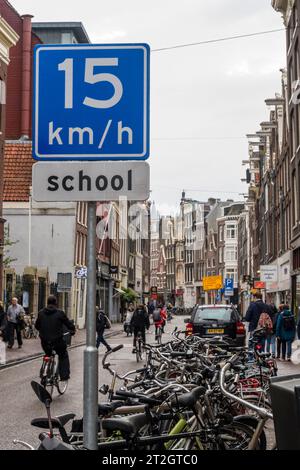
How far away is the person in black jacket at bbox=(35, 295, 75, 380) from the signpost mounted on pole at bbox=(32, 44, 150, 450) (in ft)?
33.9

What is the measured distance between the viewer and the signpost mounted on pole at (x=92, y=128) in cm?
427

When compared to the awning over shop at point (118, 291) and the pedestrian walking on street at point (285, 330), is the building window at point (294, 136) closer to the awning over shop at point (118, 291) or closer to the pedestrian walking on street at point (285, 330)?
A: the pedestrian walking on street at point (285, 330)

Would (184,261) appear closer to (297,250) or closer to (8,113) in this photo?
(8,113)

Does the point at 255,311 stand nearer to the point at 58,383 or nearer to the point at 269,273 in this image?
the point at 58,383

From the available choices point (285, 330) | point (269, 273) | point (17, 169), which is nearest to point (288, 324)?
point (285, 330)

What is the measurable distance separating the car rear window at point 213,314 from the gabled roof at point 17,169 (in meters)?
24.1

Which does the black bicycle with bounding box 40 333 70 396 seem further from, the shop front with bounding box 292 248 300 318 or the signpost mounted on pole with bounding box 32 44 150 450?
the shop front with bounding box 292 248 300 318

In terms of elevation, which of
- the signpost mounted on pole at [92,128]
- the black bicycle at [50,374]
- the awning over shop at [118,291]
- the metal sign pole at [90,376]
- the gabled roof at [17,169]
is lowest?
the black bicycle at [50,374]

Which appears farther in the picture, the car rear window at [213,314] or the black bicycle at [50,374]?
the car rear window at [213,314]

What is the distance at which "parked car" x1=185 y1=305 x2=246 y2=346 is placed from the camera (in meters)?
21.5

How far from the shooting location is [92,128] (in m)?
4.27

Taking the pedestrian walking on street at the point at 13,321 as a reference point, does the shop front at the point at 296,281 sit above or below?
above

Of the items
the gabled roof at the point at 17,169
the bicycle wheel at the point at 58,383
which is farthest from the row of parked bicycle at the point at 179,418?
the gabled roof at the point at 17,169

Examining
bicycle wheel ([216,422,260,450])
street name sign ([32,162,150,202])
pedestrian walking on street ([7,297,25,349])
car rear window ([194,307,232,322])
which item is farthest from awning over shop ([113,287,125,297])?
street name sign ([32,162,150,202])
